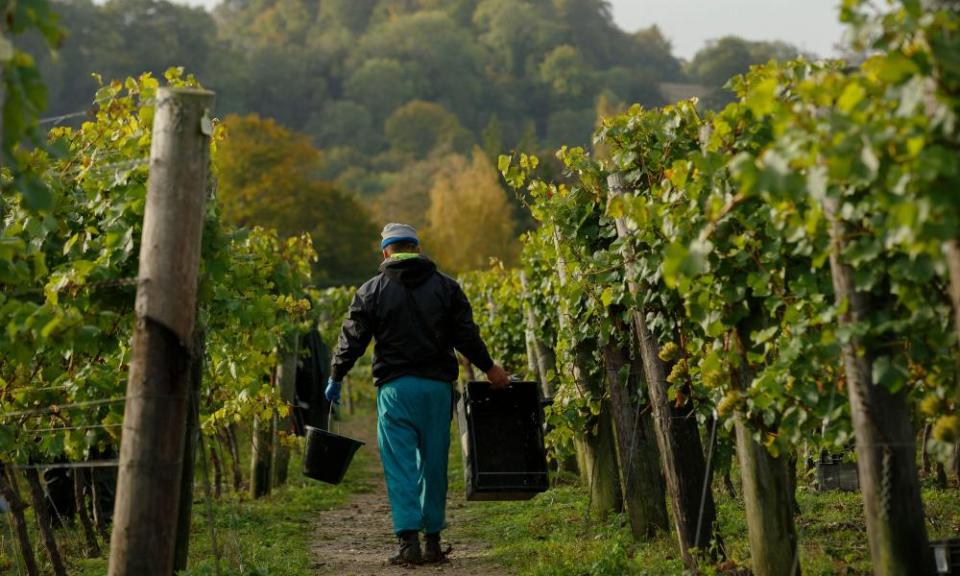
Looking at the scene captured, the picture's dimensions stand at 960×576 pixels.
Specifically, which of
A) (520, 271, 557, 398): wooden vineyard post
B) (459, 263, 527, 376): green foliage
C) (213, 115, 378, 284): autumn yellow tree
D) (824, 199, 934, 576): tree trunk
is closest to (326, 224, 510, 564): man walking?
(824, 199, 934, 576): tree trunk

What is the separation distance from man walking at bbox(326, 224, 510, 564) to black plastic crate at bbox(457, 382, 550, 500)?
0.79 feet

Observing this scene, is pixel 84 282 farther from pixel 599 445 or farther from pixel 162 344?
pixel 599 445

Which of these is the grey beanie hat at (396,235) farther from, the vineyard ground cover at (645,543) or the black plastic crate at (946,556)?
the black plastic crate at (946,556)

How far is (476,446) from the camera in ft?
27.0

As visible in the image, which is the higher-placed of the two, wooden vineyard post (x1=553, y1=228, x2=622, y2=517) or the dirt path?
wooden vineyard post (x1=553, y1=228, x2=622, y2=517)

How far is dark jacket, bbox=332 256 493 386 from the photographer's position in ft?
25.7

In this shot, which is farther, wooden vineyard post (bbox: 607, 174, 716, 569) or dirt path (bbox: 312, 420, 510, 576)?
dirt path (bbox: 312, 420, 510, 576)

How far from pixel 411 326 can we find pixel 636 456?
60.1 inches

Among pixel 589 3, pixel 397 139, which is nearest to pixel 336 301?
pixel 397 139

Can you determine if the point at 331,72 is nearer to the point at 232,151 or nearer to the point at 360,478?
the point at 232,151

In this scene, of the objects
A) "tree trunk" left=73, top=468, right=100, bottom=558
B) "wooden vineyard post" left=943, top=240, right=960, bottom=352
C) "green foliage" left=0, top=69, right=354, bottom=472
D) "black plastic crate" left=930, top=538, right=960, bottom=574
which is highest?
"green foliage" left=0, top=69, right=354, bottom=472

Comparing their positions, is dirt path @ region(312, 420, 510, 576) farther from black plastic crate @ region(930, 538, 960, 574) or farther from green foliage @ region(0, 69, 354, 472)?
black plastic crate @ region(930, 538, 960, 574)

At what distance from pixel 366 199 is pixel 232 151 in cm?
2554

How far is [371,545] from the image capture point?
8930 mm
